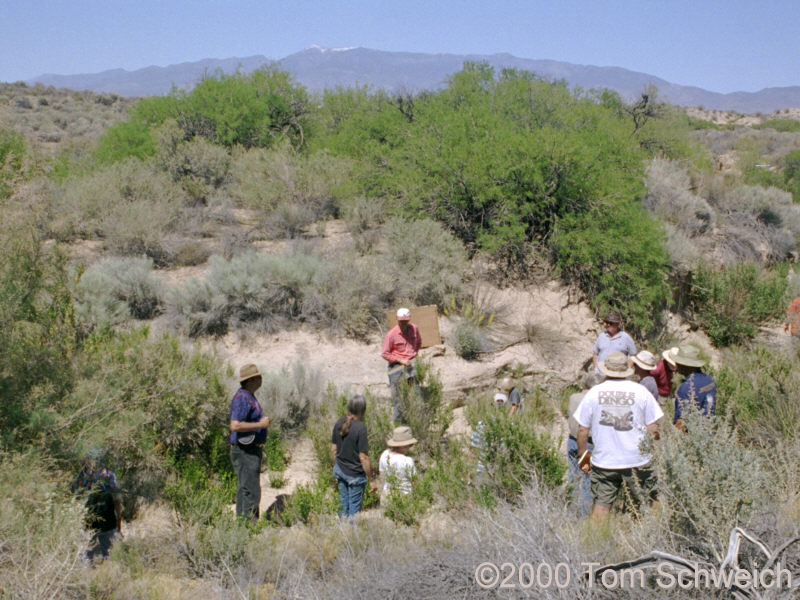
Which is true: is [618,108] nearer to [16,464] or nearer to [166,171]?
[166,171]

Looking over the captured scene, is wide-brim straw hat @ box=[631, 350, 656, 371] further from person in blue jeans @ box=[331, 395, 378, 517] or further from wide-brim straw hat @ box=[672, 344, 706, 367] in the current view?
person in blue jeans @ box=[331, 395, 378, 517]

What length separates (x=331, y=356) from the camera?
1034cm

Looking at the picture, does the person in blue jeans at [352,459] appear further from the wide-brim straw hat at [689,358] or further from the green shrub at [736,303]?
the green shrub at [736,303]

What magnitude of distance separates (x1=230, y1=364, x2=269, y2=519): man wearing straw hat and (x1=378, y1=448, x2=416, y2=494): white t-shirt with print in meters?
1.22

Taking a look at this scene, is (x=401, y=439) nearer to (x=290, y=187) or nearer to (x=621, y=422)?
(x=621, y=422)

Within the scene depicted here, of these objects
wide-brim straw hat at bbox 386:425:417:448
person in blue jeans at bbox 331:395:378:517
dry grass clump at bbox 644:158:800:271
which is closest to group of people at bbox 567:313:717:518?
wide-brim straw hat at bbox 386:425:417:448

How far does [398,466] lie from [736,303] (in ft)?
34.7

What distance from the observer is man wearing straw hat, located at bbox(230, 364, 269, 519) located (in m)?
5.78

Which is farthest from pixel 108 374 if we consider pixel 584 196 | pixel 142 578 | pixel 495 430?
pixel 584 196

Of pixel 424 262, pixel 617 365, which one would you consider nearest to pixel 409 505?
pixel 617 365

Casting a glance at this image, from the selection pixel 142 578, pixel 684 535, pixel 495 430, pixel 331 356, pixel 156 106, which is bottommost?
pixel 331 356

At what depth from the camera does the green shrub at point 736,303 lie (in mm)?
13570

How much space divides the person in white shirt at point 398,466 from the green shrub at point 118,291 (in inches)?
205

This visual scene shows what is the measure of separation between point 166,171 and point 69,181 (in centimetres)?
246
